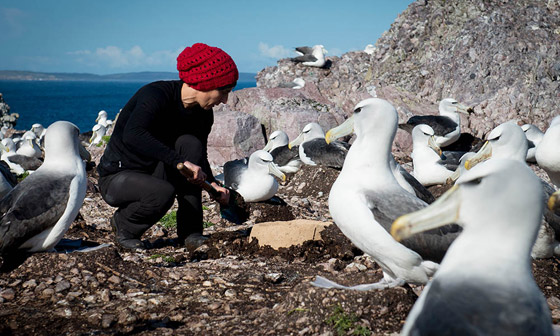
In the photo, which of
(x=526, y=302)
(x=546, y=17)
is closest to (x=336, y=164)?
(x=546, y=17)

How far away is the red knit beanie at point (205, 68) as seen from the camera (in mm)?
4773

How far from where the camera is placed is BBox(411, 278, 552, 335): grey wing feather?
2.00 m

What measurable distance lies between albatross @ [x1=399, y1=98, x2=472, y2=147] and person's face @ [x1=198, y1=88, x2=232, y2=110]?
6124mm

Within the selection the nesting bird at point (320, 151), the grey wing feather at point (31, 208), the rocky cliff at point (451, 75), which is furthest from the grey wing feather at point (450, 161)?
the grey wing feather at point (31, 208)

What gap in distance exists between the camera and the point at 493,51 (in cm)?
1186

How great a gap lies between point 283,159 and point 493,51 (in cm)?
516

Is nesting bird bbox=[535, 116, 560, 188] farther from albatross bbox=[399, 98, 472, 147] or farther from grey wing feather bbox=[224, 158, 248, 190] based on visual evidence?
grey wing feather bbox=[224, 158, 248, 190]

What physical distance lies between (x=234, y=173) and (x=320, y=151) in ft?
5.64

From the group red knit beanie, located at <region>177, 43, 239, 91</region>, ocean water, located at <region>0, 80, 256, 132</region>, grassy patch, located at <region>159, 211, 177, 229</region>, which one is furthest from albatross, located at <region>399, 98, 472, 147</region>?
ocean water, located at <region>0, 80, 256, 132</region>

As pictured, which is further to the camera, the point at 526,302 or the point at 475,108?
the point at 475,108

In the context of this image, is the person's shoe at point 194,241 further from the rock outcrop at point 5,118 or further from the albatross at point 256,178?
the rock outcrop at point 5,118

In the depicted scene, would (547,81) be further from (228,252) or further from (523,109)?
(228,252)

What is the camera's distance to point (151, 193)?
505 centimetres

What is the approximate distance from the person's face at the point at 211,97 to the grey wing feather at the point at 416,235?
1852 millimetres
